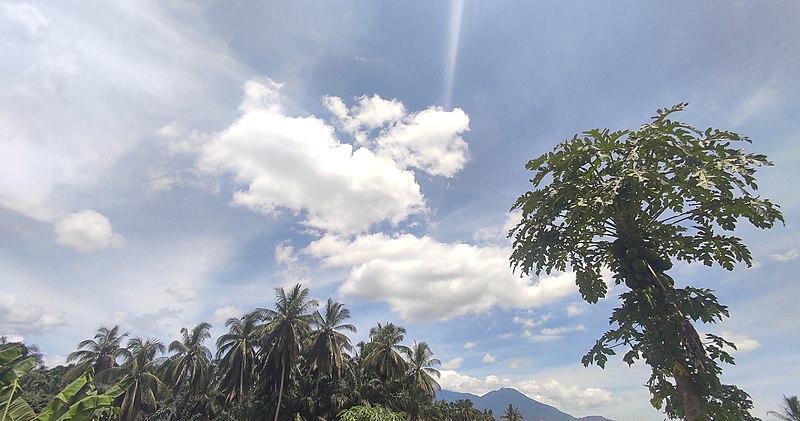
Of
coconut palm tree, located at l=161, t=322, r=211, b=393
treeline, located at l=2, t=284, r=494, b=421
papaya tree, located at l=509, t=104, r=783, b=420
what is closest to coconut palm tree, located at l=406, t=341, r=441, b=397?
treeline, located at l=2, t=284, r=494, b=421

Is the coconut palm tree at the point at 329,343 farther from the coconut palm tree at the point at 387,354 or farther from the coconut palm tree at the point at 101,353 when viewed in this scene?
the coconut palm tree at the point at 101,353

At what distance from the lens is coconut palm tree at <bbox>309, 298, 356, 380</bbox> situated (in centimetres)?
3653

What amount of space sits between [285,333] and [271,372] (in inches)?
199

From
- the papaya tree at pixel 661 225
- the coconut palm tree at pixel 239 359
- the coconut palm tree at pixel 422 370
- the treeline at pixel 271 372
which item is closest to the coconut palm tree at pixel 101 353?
the treeline at pixel 271 372

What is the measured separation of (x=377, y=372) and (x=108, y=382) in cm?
2462

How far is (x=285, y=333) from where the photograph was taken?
35.8 m

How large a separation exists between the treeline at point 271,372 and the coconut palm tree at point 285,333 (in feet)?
0.28

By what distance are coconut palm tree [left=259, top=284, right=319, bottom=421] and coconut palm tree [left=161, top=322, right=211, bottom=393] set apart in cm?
865

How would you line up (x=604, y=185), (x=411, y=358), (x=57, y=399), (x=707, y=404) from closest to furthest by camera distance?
(x=707, y=404), (x=604, y=185), (x=57, y=399), (x=411, y=358)

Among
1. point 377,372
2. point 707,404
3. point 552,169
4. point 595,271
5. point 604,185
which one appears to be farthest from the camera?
point 377,372

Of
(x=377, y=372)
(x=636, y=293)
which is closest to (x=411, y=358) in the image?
(x=377, y=372)

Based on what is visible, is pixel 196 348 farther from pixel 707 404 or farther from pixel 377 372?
pixel 707 404

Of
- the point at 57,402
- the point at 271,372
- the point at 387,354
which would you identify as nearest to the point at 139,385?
the point at 271,372

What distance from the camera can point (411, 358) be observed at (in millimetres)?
46062
